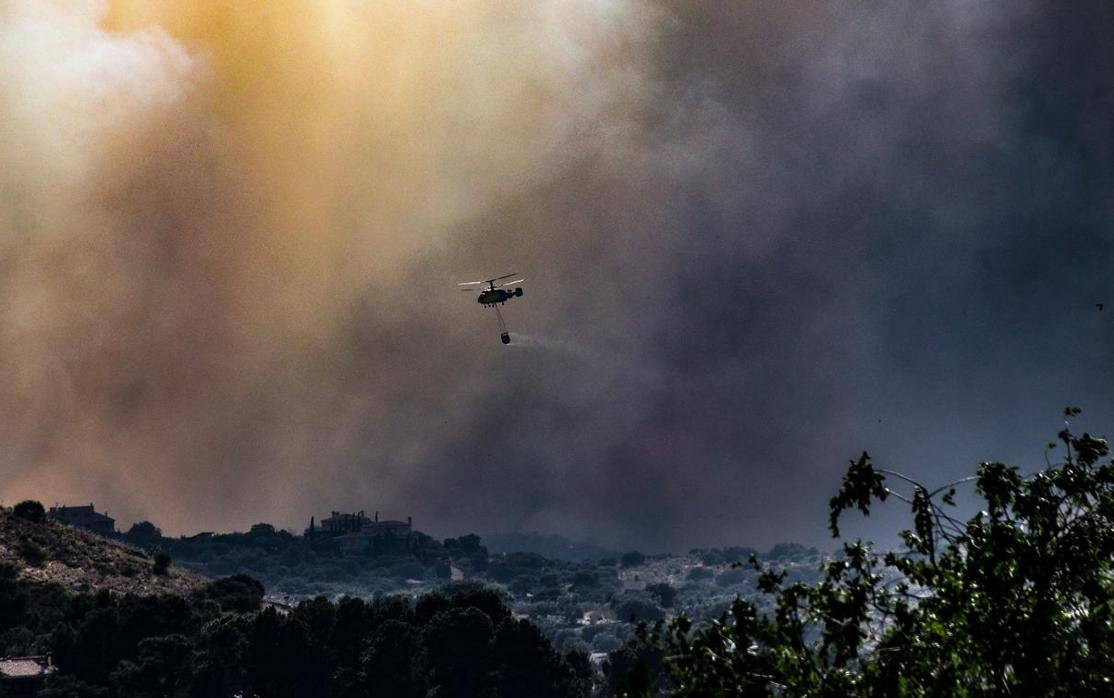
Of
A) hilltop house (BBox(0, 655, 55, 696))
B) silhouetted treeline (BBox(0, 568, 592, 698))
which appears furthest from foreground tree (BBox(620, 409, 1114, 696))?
hilltop house (BBox(0, 655, 55, 696))

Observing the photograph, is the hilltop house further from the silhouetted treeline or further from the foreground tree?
the foreground tree

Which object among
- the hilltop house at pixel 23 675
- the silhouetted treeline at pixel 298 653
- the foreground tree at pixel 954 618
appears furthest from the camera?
the silhouetted treeline at pixel 298 653

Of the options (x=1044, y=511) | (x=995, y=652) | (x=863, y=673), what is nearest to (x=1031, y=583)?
(x=1044, y=511)

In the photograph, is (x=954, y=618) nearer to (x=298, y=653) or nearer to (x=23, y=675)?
(x=298, y=653)

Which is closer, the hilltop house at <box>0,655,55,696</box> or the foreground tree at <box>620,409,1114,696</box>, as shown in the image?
the foreground tree at <box>620,409,1114,696</box>

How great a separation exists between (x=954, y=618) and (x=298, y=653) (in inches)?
5837

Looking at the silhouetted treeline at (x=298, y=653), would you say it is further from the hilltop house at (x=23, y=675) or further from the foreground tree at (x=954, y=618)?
the foreground tree at (x=954, y=618)

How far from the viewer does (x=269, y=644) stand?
566 feet

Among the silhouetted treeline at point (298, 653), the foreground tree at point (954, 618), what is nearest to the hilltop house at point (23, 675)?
the silhouetted treeline at point (298, 653)

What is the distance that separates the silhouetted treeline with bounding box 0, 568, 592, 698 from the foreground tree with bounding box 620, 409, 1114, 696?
143 meters

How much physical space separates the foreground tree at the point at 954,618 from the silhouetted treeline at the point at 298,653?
143 m

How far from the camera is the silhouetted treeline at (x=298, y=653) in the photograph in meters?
172

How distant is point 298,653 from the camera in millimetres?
173250

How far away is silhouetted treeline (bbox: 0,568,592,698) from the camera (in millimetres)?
171500
